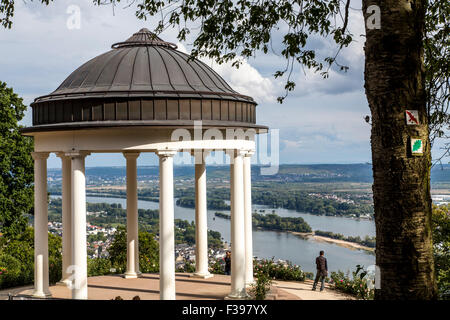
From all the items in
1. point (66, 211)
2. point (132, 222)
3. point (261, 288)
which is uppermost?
point (66, 211)

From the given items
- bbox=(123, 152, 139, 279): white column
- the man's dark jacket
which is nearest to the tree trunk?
the man's dark jacket

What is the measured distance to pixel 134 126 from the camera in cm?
1855

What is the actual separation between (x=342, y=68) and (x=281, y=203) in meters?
53.3

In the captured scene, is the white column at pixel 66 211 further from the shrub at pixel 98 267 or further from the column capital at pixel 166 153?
the column capital at pixel 166 153

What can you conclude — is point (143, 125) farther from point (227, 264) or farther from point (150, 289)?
point (227, 264)

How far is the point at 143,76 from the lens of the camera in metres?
20.6

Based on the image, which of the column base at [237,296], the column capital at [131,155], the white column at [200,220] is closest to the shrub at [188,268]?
the white column at [200,220]

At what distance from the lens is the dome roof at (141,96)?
62.3ft

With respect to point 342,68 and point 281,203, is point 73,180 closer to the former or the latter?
point 342,68

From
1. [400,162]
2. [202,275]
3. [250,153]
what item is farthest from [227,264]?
[400,162]

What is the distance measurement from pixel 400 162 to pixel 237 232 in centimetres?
1275

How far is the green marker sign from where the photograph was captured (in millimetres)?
9188

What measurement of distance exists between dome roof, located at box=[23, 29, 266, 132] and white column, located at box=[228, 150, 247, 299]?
1995 millimetres
